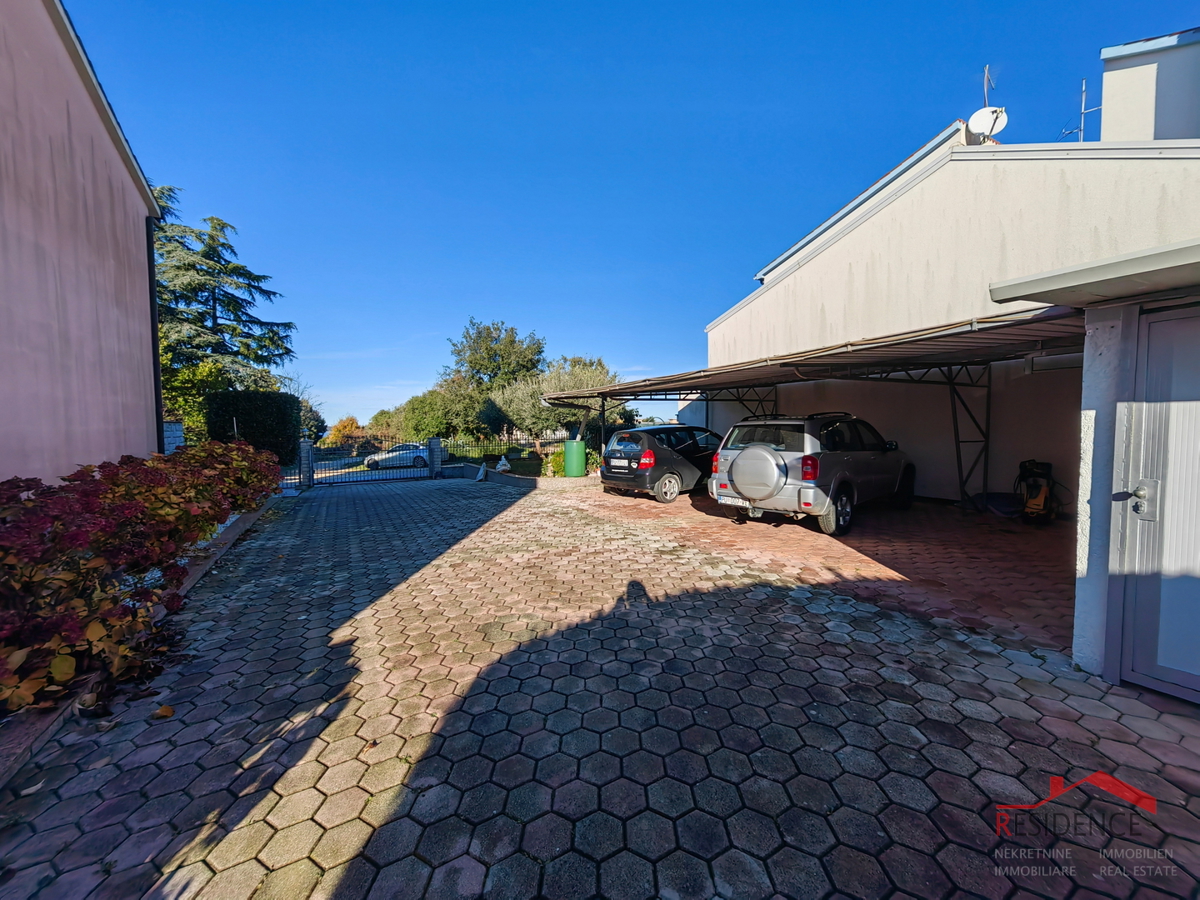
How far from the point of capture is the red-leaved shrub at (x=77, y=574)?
7.97ft

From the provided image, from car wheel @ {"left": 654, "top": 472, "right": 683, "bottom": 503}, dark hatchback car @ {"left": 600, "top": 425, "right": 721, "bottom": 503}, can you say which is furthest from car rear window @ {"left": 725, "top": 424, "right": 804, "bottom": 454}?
car wheel @ {"left": 654, "top": 472, "right": 683, "bottom": 503}

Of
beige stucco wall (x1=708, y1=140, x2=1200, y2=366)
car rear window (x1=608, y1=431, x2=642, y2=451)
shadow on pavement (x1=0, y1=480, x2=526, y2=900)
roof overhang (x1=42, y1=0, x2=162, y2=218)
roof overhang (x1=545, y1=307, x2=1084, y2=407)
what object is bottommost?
shadow on pavement (x1=0, y1=480, x2=526, y2=900)

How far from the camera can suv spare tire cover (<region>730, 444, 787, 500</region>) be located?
6477 millimetres

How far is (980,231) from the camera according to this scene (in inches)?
316

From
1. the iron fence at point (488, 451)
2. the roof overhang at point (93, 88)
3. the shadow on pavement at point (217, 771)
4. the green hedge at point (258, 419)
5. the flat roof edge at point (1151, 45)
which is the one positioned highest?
the flat roof edge at point (1151, 45)

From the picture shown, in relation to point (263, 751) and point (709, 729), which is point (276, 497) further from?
point (709, 729)

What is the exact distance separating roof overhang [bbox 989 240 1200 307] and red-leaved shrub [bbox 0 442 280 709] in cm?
570

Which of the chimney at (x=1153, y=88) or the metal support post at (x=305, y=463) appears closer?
the chimney at (x=1153, y=88)

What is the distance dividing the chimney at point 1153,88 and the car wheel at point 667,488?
10103 mm

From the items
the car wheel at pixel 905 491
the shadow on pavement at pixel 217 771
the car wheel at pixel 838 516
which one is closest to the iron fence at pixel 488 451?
the car wheel at pixel 905 491

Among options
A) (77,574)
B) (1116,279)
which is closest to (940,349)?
(1116,279)

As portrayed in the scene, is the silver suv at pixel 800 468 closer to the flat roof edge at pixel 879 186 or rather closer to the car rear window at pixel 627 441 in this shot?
the car rear window at pixel 627 441

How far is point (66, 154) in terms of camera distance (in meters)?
5.04

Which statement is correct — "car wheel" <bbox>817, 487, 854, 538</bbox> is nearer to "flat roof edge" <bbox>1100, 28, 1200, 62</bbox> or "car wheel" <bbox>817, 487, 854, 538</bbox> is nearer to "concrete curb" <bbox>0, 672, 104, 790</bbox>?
"concrete curb" <bbox>0, 672, 104, 790</bbox>
